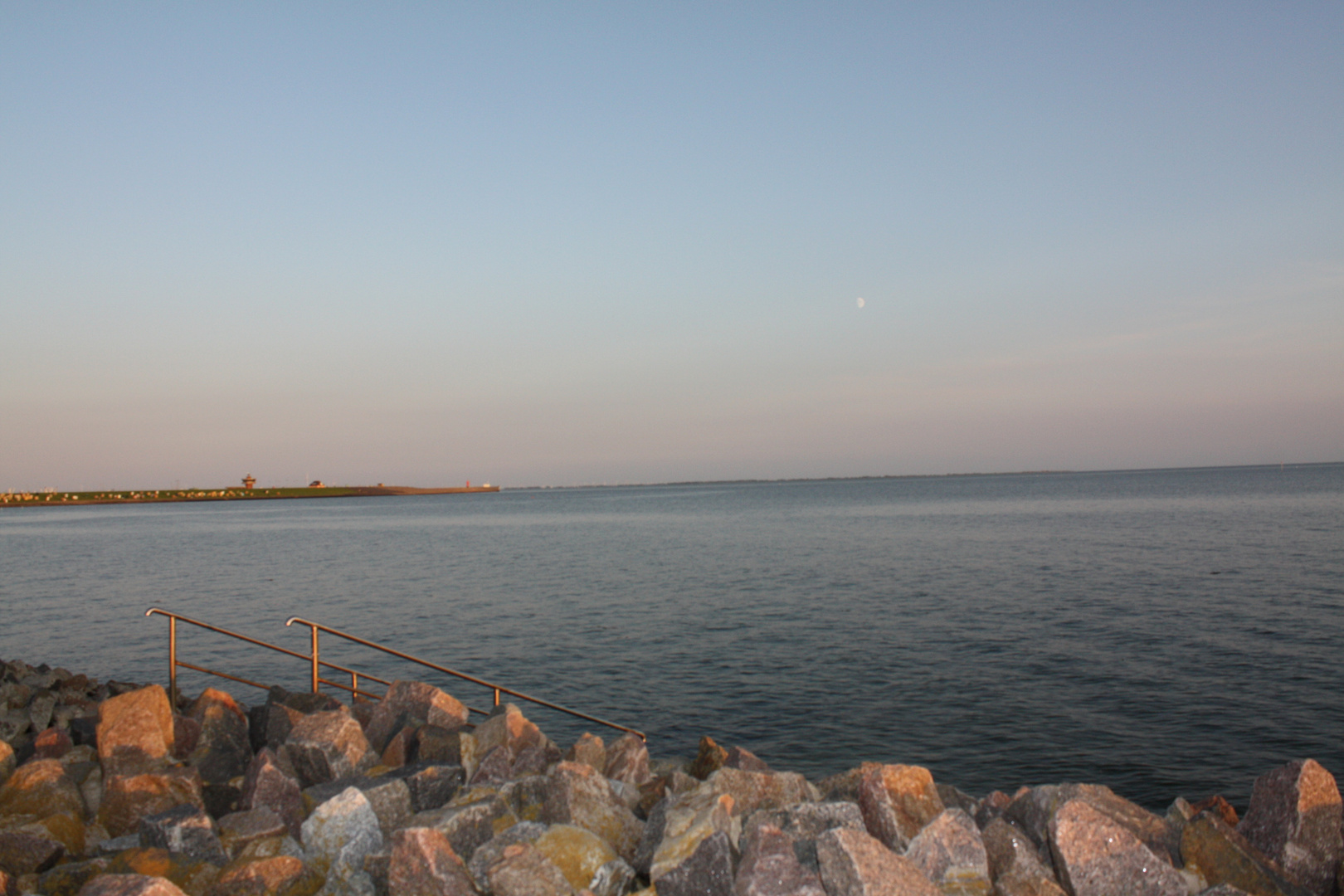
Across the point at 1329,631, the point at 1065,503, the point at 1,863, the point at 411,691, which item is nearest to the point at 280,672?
the point at 411,691

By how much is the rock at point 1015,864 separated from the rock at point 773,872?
1.41 m

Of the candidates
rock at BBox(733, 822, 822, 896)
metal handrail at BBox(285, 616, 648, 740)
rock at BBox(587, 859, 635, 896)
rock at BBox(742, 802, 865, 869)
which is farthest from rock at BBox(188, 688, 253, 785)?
rock at BBox(733, 822, 822, 896)

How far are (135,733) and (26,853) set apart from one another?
8.90 ft

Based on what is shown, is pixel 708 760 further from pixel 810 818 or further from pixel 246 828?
pixel 246 828

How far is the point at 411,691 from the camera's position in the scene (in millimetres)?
10320

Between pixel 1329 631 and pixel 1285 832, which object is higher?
pixel 1285 832

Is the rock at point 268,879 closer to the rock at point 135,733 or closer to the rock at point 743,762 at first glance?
the rock at point 135,733

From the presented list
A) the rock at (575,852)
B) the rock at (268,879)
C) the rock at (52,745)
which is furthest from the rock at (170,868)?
the rock at (52,745)

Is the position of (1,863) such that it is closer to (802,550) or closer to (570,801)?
(570,801)

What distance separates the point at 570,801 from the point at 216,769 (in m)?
4.34

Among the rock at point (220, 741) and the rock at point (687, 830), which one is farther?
the rock at point (220, 741)

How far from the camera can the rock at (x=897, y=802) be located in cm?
693

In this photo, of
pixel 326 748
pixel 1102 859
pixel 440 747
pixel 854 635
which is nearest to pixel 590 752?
pixel 440 747

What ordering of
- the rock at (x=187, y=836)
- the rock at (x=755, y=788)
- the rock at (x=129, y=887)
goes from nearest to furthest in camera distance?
the rock at (x=129, y=887)
the rock at (x=187, y=836)
the rock at (x=755, y=788)
